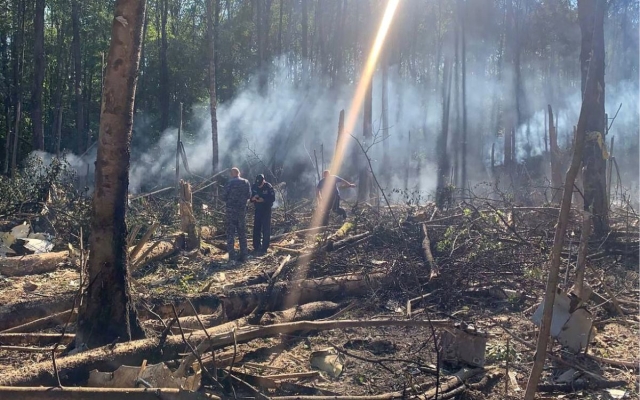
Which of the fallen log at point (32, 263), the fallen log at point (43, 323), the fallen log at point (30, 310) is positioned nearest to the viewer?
the fallen log at point (43, 323)

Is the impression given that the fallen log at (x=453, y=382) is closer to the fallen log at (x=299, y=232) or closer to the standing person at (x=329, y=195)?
the fallen log at (x=299, y=232)

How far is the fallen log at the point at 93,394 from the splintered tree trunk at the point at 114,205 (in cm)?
131

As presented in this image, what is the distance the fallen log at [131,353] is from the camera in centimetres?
420

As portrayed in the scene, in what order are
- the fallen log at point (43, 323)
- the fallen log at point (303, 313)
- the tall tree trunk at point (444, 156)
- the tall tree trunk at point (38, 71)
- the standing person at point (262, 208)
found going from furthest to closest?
the tall tree trunk at point (38, 71) → the tall tree trunk at point (444, 156) → the standing person at point (262, 208) → the fallen log at point (303, 313) → the fallen log at point (43, 323)

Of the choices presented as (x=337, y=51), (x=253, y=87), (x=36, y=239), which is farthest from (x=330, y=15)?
(x=36, y=239)

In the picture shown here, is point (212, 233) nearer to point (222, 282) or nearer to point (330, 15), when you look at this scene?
point (222, 282)

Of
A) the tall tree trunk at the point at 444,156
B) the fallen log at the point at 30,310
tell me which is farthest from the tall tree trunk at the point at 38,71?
the fallen log at the point at 30,310

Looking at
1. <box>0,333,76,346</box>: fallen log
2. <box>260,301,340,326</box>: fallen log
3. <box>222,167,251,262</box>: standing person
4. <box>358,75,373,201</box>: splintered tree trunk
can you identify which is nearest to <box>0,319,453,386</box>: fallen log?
<box>0,333,76,346</box>: fallen log

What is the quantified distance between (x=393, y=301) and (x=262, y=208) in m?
4.54

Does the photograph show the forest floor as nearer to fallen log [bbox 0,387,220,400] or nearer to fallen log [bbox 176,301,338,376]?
fallen log [bbox 176,301,338,376]

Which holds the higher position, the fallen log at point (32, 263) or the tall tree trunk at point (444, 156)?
the tall tree trunk at point (444, 156)

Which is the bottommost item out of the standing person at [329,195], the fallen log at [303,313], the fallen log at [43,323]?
the fallen log at [303,313]

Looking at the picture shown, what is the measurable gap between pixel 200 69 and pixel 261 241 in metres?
20.8

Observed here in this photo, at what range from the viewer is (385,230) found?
10.3 metres
